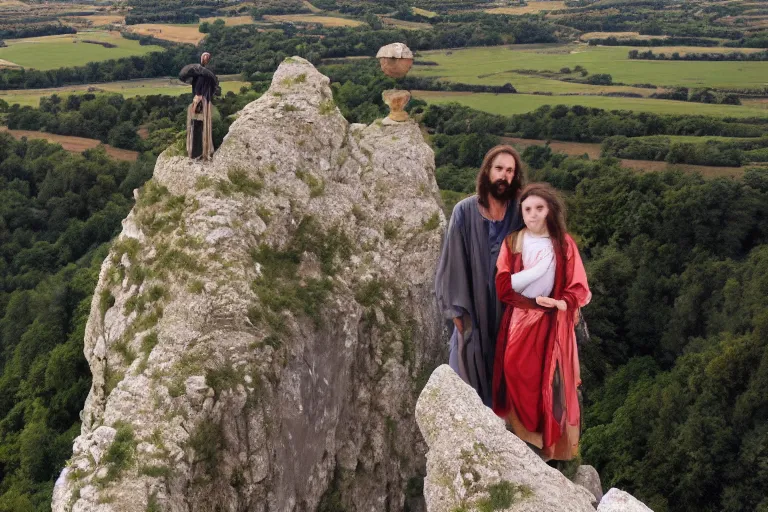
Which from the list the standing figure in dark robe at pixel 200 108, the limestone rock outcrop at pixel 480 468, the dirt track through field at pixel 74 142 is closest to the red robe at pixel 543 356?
the limestone rock outcrop at pixel 480 468

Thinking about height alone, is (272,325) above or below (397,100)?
below

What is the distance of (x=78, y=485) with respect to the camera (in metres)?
11.5

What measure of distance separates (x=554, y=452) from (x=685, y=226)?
4186 centimetres

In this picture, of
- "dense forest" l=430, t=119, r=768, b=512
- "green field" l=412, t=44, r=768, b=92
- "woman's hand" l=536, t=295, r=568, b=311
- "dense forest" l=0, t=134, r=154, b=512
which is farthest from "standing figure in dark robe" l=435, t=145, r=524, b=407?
"green field" l=412, t=44, r=768, b=92

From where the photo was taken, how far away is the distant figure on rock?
9.61 meters

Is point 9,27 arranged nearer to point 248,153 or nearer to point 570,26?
point 570,26

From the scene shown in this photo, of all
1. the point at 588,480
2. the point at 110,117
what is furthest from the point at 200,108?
the point at 110,117

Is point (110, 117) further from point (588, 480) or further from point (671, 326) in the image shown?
point (588, 480)

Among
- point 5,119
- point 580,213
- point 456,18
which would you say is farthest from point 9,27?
point 580,213

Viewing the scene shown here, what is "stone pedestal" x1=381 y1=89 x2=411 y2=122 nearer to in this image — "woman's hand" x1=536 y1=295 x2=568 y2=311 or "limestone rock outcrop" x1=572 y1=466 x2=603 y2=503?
"limestone rock outcrop" x1=572 y1=466 x2=603 y2=503

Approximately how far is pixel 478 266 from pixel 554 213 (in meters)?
1.59

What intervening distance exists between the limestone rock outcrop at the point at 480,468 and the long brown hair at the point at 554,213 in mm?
2392

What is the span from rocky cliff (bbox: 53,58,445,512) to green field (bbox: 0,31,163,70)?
82.5 meters

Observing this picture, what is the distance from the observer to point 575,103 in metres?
80.6
